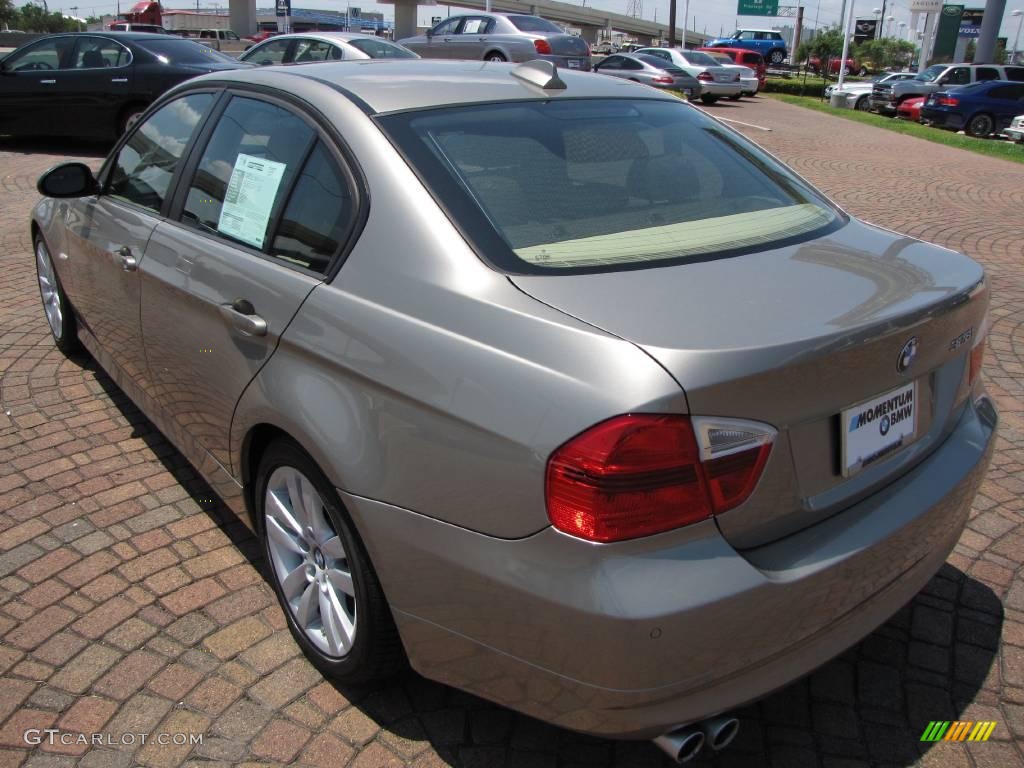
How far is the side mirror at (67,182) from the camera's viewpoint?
385 cm

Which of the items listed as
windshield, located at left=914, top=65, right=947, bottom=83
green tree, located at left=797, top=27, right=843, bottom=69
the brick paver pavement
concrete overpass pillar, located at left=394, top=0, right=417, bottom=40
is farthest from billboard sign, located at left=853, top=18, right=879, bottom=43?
the brick paver pavement

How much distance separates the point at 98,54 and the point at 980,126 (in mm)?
19763

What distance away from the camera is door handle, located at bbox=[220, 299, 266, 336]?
261cm

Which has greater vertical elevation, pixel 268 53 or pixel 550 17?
pixel 550 17

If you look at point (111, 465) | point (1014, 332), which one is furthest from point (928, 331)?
point (1014, 332)

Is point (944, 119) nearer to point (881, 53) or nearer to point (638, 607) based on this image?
point (638, 607)

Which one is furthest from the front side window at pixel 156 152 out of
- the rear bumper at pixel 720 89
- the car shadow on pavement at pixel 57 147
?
the rear bumper at pixel 720 89

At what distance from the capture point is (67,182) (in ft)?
12.7

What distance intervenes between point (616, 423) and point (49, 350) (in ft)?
15.2

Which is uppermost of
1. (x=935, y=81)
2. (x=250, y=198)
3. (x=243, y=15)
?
(x=243, y=15)

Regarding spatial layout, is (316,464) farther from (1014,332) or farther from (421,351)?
(1014,332)

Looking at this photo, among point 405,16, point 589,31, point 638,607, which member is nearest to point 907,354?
point 638,607

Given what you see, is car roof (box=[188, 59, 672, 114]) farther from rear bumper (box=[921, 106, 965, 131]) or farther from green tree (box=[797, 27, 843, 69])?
green tree (box=[797, 27, 843, 69])

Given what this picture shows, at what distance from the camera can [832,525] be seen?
211cm
